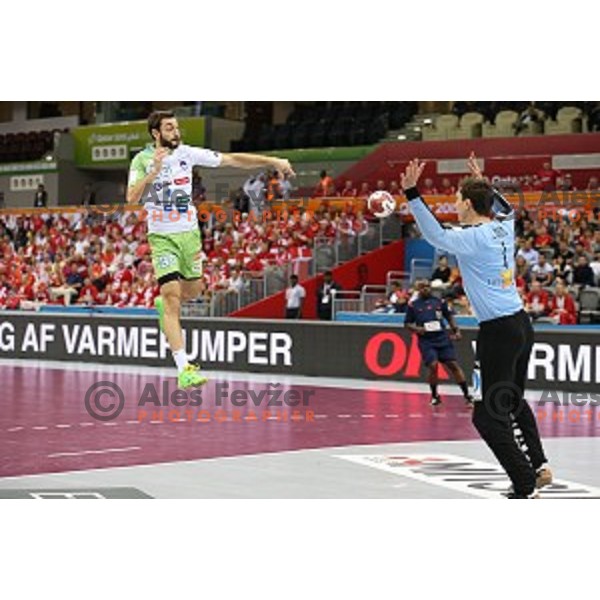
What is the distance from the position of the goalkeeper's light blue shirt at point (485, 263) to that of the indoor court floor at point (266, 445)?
1567 millimetres

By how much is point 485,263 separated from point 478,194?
441 mm

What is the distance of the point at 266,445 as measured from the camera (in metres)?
10.9

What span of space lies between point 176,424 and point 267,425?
1055mm

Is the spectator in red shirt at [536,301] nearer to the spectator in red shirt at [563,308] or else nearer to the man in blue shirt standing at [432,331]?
the spectator in red shirt at [563,308]

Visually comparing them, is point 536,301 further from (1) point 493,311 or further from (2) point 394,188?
(1) point 493,311

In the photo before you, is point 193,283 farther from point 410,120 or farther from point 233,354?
point 410,120

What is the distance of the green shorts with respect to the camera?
7.88m

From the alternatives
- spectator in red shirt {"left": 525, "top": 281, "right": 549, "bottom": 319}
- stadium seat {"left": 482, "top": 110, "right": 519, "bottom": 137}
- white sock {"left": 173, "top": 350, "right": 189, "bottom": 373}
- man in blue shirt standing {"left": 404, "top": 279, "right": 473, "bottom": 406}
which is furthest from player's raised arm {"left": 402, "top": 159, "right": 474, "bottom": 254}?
stadium seat {"left": 482, "top": 110, "right": 519, "bottom": 137}

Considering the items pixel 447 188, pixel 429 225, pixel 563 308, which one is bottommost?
pixel 563 308

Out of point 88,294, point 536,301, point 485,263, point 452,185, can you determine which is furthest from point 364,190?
point 485,263

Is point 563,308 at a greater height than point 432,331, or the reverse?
point 563,308

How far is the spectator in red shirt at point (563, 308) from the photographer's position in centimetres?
1752

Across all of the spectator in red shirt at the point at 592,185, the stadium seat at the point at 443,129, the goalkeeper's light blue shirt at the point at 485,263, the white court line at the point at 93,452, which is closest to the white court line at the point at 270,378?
the spectator in red shirt at the point at 592,185

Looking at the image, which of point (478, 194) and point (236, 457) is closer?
point (478, 194)
